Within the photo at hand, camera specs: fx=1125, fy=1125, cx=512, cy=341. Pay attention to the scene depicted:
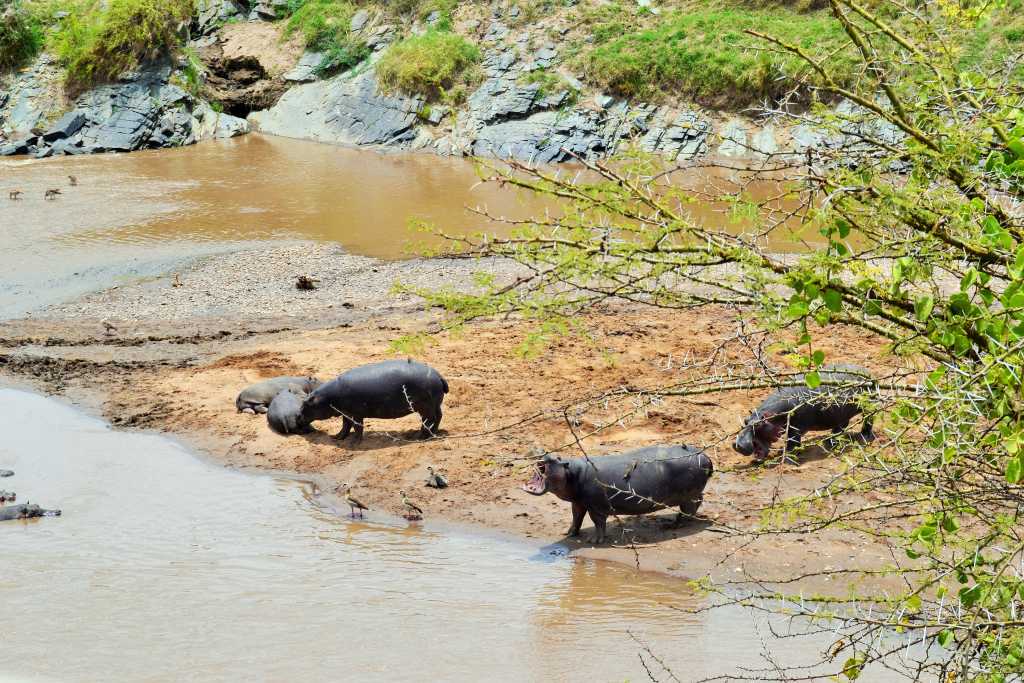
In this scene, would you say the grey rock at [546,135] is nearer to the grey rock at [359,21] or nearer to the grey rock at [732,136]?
the grey rock at [732,136]

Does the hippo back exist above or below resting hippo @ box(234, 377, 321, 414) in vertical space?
above

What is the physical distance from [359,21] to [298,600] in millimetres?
29824

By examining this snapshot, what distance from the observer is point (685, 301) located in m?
3.78

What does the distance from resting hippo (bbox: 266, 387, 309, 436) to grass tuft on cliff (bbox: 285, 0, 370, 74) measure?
79.0ft

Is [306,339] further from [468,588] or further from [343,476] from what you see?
[468,588]

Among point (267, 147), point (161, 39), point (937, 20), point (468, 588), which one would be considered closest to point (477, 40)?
point (267, 147)

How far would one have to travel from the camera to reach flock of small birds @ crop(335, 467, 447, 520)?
9.70m

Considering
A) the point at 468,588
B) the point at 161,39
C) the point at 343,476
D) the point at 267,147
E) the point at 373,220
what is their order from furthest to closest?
the point at 161,39, the point at 267,147, the point at 373,220, the point at 343,476, the point at 468,588

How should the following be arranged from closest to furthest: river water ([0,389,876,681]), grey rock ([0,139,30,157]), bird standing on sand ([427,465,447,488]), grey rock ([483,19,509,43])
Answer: river water ([0,389,876,681]) → bird standing on sand ([427,465,447,488]) → grey rock ([0,139,30,157]) → grey rock ([483,19,509,43])

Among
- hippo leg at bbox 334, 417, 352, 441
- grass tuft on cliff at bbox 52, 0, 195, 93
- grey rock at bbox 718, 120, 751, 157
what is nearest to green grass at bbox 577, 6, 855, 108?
grey rock at bbox 718, 120, 751, 157

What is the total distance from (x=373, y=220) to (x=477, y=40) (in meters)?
12.4

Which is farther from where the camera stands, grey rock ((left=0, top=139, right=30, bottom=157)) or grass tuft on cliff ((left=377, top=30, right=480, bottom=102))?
grass tuft on cliff ((left=377, top=30, right=480, bottom=102))

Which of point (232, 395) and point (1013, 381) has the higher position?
point (1013, 381)

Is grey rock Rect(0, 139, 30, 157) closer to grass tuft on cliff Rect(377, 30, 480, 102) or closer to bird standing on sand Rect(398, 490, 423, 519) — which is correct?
grass tuft on cliff Rect(377, 30, 480, 102)
